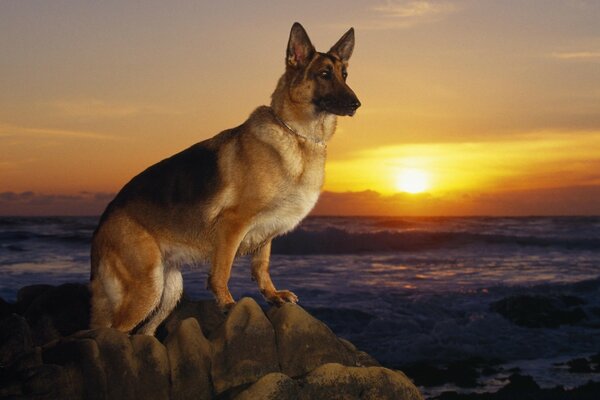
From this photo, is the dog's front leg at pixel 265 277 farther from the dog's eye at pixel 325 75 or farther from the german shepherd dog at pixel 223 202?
the dog's eye at pixel 325 75

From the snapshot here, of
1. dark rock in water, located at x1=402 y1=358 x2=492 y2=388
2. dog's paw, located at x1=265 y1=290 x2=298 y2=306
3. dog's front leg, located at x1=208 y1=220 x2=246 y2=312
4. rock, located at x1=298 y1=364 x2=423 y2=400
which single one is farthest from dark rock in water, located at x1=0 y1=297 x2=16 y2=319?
dark rock in water, located at x1=402 y1=358 x2=492 y2=388

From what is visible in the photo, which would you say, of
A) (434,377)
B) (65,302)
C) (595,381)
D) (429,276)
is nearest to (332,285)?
(429,276)

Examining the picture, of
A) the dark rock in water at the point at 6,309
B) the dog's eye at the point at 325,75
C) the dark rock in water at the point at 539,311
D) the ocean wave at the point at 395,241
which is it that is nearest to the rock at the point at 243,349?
the dog's eye at the point at 325,75

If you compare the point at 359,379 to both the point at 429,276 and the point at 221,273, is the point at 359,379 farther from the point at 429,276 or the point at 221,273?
the point at 429,276

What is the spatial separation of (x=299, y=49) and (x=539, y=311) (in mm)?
16611

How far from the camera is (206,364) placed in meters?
6.20

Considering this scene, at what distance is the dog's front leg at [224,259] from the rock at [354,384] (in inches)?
52.7

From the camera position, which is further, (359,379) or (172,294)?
(172,294)

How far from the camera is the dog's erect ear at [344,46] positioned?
746cm

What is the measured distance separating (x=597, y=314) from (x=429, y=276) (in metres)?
10.8

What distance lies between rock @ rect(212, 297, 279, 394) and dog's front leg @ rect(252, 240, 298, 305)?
896 millimetres

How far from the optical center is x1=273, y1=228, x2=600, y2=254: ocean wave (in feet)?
148

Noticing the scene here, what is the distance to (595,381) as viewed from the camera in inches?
555

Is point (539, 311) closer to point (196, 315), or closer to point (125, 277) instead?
point (196, 315)
